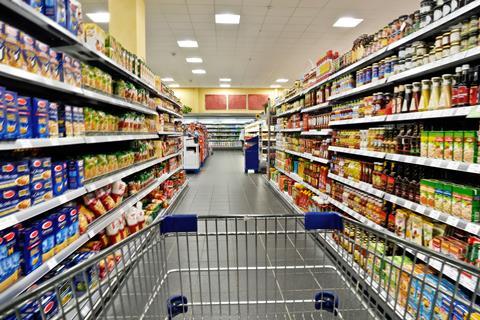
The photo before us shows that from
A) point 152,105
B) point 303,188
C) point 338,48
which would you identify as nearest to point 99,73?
point 152,105

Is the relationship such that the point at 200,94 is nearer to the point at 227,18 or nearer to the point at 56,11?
the point at 227,18

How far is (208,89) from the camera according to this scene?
2130 centimetres

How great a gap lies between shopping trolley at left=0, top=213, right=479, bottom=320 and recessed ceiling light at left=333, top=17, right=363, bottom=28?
21.9 ft

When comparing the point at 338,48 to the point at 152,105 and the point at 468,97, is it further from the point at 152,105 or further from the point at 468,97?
the point at 468,97

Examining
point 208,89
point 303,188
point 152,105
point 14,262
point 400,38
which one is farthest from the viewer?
point 208,89

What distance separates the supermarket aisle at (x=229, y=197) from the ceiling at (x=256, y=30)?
4478 millimetres

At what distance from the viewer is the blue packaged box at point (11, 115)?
4.98 ft

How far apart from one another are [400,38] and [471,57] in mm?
844

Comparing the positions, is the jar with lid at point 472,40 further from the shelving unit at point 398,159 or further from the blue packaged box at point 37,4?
the blue packaged box at point 37,4

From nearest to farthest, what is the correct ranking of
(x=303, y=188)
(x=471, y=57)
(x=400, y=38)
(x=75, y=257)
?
(x=471, y=57)
(x=75, y=257)
(x=400, y=38)
(x=303, y=188)

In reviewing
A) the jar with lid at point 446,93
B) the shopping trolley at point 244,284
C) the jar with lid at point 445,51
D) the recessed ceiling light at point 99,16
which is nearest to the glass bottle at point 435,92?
the jar with lid at point 446,93

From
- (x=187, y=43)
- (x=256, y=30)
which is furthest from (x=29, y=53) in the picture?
(x=187, y=43)

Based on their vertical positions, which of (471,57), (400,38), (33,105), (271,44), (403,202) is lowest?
(403,202)

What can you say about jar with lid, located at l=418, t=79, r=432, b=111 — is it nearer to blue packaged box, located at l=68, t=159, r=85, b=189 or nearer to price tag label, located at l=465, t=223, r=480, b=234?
price tag label, located at l=465, t=223, r=480, b=234
